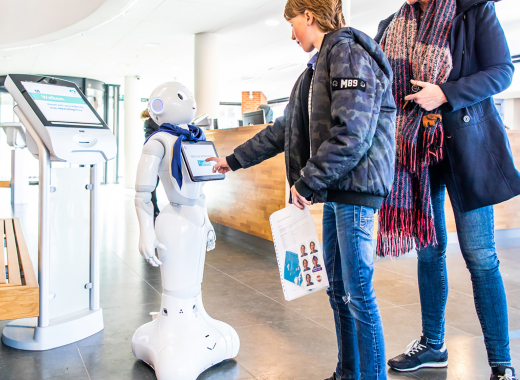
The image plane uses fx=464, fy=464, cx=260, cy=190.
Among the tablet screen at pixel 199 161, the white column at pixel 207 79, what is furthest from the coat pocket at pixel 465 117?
the white column at pixel 207 79

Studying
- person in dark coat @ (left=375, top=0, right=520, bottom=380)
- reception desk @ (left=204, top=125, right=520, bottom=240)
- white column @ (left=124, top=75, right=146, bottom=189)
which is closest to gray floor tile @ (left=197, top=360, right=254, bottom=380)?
person in dark coat @ (left=375, top=0, right=520, bottom=380)

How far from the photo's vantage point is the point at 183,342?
1.95 meters

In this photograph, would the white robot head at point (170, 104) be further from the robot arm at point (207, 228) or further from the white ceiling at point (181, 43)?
the white ceiling at point (181, 43)

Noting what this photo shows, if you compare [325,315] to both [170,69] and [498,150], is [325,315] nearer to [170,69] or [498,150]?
[498,150]

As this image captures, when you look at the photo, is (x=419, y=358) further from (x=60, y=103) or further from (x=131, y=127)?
(x=131, y=127)

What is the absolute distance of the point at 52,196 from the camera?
2.32 m

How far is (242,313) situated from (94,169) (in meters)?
1.16

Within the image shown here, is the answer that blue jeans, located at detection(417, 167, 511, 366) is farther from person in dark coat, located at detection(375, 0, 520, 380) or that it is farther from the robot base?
the robot base

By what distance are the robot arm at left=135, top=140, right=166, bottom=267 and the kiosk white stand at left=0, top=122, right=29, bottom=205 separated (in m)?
6.55

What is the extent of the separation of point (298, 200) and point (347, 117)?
31 cm

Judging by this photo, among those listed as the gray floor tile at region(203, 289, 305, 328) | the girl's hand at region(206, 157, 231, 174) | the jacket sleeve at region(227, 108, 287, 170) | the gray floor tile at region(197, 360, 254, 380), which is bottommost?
the gray floor tile at region(197, 360, 254, 380)

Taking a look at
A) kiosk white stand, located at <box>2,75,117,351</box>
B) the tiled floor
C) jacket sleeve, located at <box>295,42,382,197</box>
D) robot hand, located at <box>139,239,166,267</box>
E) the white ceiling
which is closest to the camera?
jacket sleeve, located at <box>295,42,382,197</box>

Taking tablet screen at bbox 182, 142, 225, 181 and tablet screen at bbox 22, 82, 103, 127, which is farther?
tablet screen at bbox 22, 82, 103, 127

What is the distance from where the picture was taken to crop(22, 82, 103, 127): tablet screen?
2318 millimetres
